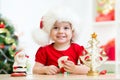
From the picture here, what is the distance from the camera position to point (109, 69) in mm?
2281

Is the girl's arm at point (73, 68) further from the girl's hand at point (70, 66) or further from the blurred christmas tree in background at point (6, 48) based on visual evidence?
the blurred christmas tree in background at point (6, 48)

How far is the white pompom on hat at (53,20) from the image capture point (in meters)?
1.28

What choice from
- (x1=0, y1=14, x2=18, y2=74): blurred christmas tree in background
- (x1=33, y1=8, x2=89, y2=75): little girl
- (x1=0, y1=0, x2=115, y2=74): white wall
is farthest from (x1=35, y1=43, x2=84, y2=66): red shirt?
(x1=0, y1=0, x2=115, y2=74): white wall

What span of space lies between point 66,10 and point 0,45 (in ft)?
2.21


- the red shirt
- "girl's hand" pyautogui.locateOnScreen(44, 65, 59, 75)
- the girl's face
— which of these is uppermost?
the girl's face

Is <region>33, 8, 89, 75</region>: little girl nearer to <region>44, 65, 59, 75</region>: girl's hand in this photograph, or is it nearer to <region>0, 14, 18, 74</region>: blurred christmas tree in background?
<region>44, 65, 59, 75</region>: girl's hand

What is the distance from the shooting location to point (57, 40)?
1.32m

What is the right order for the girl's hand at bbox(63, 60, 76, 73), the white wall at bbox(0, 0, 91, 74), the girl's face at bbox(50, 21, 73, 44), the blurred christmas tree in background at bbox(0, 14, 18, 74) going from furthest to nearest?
the white wall at bbox(0, 0, 91, 74)
the blurred christmas tree in background at bbox(0, 14, 18, 74)
the girl's face at bbox(50, 21, 73, 44)
the girl's hand at bbox(63, 60, 76, 73)

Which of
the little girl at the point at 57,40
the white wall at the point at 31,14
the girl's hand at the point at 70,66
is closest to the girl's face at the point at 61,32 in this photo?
the little girl at the point at 57,40

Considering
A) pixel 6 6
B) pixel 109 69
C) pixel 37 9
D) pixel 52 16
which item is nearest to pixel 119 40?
pixel 109 69

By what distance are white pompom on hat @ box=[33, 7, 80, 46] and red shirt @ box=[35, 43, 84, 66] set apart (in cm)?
4

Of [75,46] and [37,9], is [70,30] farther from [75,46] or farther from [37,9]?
[37,9]

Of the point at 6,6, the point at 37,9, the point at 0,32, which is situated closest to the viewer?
the point at 0,32

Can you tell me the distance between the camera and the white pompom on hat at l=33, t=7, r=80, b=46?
128cm
